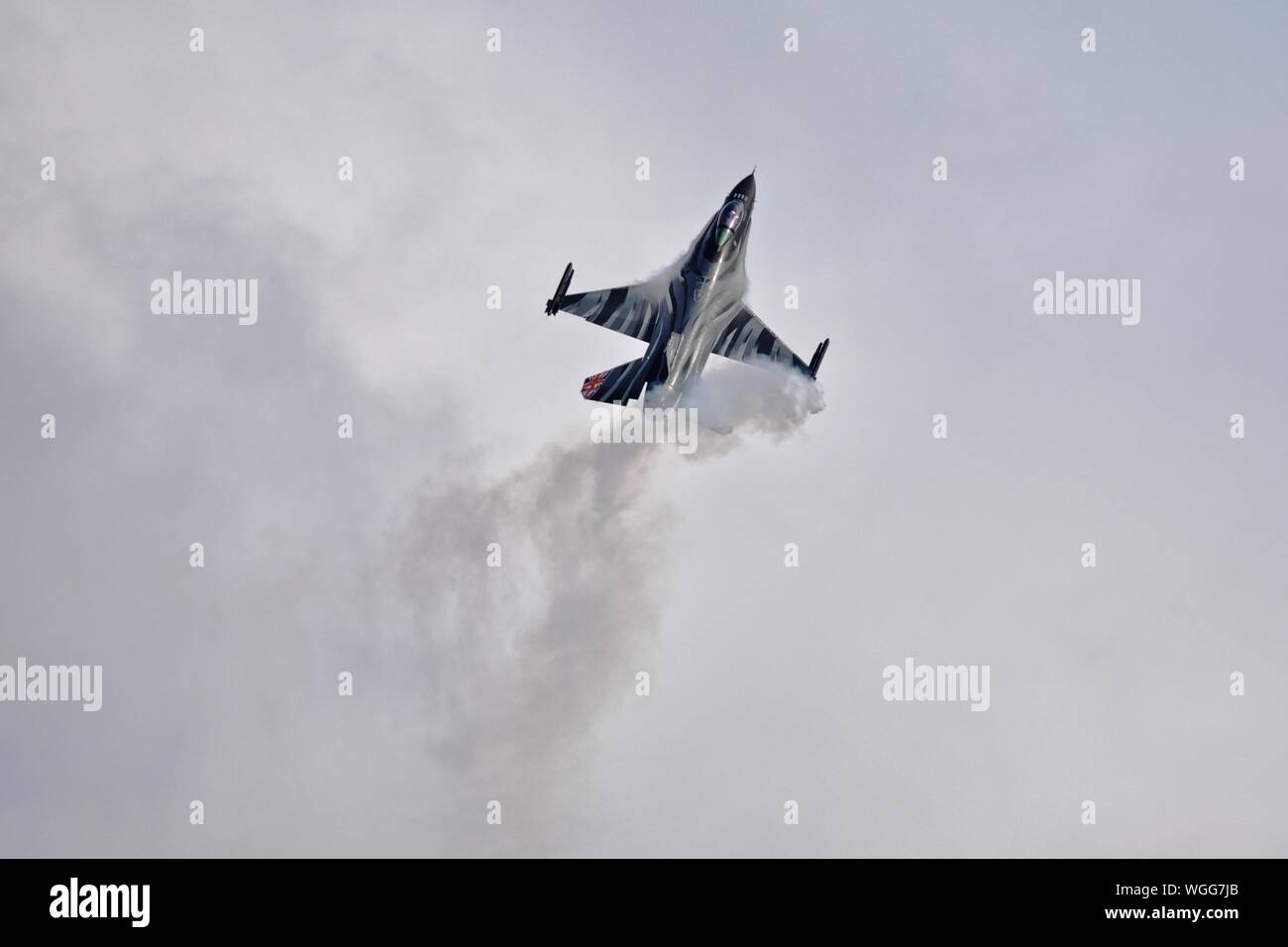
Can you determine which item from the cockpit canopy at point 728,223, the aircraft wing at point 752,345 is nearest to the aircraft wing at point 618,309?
the aircraft wing at point 752,345

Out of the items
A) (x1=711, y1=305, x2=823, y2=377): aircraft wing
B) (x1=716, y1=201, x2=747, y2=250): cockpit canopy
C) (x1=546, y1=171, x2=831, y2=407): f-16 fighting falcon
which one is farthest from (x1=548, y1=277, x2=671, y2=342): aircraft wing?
(x1=716, y1=201, x2=747, y2=250): cockpit canopy

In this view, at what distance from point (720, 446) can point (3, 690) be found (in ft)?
180

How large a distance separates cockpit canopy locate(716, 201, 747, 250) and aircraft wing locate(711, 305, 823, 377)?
10427 millimetres

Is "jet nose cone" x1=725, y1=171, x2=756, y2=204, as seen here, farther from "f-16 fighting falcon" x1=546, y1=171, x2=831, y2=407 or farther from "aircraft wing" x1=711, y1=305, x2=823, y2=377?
"aircraft wing" x1=711, y1=305, x2=823, y2=377

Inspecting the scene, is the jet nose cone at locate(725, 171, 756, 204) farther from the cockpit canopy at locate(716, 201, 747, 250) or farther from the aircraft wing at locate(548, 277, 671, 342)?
the aircraft wing at locate(548, 277, 671, 342)

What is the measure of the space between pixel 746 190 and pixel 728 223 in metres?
3.98

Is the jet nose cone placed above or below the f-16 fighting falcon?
above

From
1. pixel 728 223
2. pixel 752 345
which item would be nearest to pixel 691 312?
pixel 728 223

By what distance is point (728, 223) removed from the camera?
262 ft

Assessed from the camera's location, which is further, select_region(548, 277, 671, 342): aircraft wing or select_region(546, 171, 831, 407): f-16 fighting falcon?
select_region(548, 277, 671, 342): aircraft wing

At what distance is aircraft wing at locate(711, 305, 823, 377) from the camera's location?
297 ft

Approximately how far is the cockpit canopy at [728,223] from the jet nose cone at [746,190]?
1.52 meters

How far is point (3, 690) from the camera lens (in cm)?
8150
